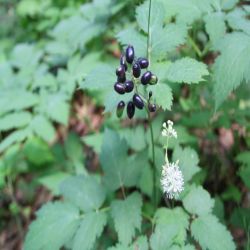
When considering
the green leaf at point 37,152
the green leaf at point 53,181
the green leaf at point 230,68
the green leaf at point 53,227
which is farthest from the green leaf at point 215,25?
the green leaf at point 37,152

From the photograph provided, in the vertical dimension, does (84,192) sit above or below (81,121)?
above

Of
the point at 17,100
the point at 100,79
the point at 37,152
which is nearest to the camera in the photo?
the point at 100,79

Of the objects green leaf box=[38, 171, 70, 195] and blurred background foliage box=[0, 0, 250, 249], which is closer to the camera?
blurred background foliage box=[0, 0, 250, 249]

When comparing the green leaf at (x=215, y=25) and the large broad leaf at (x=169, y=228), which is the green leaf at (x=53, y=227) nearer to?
the large broad leaf at (x=169, y=228)

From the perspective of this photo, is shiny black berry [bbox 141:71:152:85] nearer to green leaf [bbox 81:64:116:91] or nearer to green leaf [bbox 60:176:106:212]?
green leaf [bbox 81:64:116:91]

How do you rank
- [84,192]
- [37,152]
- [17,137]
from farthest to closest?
[37,152] < [17,137] < [84,192]

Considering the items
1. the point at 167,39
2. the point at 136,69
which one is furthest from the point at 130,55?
the point at 167,39

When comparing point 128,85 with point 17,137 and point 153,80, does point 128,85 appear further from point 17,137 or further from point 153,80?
point 17,137

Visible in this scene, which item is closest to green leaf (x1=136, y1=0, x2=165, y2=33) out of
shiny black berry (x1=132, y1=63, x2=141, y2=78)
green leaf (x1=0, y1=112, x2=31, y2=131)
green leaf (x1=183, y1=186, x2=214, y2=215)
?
shiny black berry (x1=132, y1=63, x2=141, y2=78)
